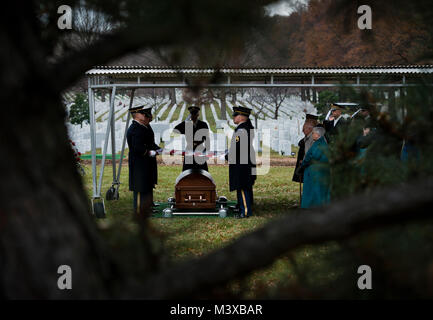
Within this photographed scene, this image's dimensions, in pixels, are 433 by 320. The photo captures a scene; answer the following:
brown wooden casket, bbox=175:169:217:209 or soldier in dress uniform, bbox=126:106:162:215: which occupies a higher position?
soldier in dress uniform, bbox=126:106:162:215

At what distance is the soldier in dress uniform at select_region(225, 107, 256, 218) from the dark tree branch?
25.9 ft

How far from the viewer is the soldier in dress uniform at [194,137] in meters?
10.1

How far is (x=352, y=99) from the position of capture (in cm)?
178

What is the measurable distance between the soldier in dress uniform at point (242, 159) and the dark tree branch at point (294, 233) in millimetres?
7896

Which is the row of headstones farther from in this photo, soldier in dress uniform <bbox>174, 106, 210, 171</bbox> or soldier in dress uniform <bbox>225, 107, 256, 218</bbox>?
soldier in dress uniform <bbox>225, 107, 256, 218</bbox>

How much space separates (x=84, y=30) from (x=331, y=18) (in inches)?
38.6

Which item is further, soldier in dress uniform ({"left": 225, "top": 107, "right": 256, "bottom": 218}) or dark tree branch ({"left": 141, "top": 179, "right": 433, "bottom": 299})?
soldier in dress uniform ({"left": 225, "top": 107, "right": 256, "bottom": 218})

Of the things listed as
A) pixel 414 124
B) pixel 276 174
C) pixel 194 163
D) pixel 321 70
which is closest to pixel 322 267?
pixel 414 124

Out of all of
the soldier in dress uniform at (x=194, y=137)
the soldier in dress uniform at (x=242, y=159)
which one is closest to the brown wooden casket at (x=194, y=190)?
the soldier in dress uniform at (x=242, y=159)

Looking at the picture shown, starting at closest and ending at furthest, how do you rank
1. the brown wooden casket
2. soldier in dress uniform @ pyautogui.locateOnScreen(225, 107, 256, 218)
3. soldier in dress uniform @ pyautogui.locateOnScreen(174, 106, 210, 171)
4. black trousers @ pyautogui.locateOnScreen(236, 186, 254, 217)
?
soldier in dress uniform @ pyautogui.locateOnScreen(225, 107, 256, 218)
black trousers @ pyautogui.locateOnScreen(236, 186, 254, 217)
the brown wooden casket
soldier in dress uniform @ pyautogui.locateOnScreen(174, 106, 210, 171)

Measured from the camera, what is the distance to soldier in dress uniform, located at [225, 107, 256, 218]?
348 inches

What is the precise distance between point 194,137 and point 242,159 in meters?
1.79

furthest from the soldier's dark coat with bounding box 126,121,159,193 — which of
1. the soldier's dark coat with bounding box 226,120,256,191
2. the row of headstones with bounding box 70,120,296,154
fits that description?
the row of headstones with bounding box 70,120,296,154

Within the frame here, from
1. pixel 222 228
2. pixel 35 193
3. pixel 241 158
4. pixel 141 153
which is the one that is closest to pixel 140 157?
pixel 141 153
